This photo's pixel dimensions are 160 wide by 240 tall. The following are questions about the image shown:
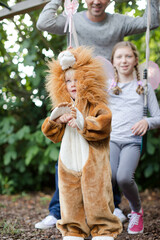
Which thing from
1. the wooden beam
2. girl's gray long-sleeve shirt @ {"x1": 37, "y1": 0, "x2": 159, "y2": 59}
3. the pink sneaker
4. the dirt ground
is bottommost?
the dirt ground

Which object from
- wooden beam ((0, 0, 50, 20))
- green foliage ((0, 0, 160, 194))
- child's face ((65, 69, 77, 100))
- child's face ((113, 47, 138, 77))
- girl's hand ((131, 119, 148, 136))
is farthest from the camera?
green foliage ((0, 0, 160, 194))

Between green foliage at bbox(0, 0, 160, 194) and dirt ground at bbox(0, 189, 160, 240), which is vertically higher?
green foliage at bbox(0, 0, 160, 194)

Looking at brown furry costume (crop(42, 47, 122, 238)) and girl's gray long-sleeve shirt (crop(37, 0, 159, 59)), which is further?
girl's gray long-sleeve shirt (crop(37, 0, 159, 59))

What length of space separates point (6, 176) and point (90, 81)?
11.9ft

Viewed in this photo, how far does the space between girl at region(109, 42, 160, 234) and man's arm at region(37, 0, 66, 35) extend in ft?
1.86

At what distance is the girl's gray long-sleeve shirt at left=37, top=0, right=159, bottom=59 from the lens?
2.91m

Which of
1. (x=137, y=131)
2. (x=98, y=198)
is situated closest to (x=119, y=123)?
(x=137, y=131)

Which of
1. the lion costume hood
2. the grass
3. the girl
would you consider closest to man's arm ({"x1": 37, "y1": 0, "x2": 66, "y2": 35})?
the girl

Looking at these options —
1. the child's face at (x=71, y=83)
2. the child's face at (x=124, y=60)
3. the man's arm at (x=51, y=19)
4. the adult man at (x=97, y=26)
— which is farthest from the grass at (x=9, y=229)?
the man's arm at (x=51, y=19)

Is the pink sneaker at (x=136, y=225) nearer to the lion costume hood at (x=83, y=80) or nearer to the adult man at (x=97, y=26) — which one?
the adult man at (x=97, y=26)

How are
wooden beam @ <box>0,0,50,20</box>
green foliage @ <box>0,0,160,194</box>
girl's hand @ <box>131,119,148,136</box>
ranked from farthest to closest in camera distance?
green foliage @ <box>0,0,160,194</box>
wooden beam @ <box>0,0,50,20</box>
girl's hand @ <box>131,119,148,136</box>

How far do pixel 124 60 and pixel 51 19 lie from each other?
765 millimetres

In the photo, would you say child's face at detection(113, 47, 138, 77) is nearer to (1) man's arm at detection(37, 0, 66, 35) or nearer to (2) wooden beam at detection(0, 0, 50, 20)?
(1) man's arm at detection(37, 0, 66, 35)

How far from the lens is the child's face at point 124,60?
114 inches
